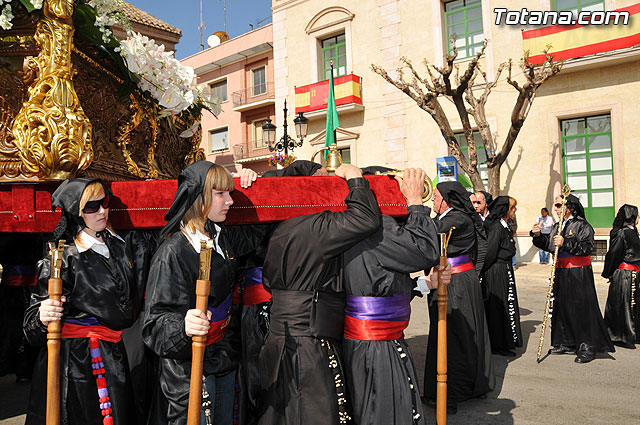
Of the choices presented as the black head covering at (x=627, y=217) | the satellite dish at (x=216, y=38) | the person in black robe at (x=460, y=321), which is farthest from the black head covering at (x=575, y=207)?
the satellite dish at (x=216, y=38)

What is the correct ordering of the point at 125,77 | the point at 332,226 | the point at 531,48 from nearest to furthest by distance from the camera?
the point at 332,226
the point at 125,77
the point at 531,48

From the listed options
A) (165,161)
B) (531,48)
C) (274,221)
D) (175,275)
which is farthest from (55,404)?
(531,48)

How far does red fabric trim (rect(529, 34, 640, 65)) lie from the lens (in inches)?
512

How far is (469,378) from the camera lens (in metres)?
4.45

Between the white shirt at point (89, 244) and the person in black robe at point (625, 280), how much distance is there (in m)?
6.72

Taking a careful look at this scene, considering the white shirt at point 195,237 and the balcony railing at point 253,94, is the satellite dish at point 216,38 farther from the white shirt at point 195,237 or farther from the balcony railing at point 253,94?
the white shirt at point 195,237

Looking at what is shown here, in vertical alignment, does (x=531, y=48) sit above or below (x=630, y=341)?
above

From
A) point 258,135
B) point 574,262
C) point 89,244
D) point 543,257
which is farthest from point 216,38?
point 89,244

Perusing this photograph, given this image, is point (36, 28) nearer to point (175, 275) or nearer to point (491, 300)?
point (175, 275)

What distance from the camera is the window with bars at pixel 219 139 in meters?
27.2

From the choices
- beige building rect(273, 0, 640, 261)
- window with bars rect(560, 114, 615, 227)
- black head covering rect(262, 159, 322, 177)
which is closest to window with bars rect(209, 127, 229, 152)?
beige building rect(273, 0, 640, 261)

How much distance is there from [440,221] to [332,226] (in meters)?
2.37

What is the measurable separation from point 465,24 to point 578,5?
346 centimetres

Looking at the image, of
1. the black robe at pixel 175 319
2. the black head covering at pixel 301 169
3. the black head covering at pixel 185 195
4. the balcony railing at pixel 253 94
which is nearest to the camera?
the black robe at pixel 175 319
